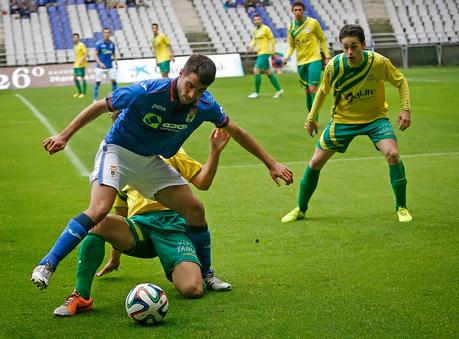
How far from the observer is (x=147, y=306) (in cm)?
588

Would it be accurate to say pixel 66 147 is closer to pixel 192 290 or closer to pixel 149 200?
pixel 149 200

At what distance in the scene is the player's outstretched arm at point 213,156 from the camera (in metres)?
6.64

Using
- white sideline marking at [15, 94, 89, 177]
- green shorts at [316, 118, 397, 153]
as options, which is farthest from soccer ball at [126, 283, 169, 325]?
white sideline marking at [15, 94, 89, 177]

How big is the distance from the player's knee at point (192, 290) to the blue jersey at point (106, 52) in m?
24.2

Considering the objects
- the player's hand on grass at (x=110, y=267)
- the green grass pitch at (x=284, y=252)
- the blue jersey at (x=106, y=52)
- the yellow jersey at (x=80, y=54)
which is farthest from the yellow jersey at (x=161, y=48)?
the player's hand on grass at (x=110, y=267)

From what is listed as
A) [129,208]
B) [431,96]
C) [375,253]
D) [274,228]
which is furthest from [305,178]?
[431,96]

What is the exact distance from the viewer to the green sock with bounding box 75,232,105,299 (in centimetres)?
630

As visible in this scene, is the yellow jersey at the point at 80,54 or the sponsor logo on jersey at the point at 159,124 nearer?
the sponsor logo on jersey at the point at 159,124

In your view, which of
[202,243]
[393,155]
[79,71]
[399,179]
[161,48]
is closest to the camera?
[202,243]

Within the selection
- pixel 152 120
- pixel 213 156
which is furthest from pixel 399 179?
pixel 152 120

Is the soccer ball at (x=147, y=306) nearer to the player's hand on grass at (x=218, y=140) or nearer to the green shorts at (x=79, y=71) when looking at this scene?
the player's hand on grass at (x=218, y=140)

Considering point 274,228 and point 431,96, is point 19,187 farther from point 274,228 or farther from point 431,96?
point 431,96

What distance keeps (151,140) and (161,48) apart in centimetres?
2576

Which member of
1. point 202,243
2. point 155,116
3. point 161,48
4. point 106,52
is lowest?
point 161,48
